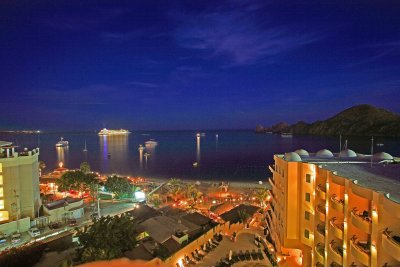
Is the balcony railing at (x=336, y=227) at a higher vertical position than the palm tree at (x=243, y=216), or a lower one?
higher

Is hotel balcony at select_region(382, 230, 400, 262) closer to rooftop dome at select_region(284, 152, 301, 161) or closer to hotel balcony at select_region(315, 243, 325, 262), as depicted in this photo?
hotel balcony at select_region(315, 243, 325, 262)

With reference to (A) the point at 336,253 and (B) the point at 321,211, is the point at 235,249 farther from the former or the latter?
(A) the point at 336,253

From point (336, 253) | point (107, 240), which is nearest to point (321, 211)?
point (336, 253)

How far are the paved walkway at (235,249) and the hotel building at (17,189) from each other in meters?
14.8

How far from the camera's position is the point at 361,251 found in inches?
419

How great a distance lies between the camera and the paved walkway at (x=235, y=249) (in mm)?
16359

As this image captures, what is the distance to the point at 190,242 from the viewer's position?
17.9 metres

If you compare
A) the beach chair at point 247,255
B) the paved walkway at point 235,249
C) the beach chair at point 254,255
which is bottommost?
the paved walkway at point 235,249

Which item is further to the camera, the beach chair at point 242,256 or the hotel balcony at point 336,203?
the beach chair at point 242,256

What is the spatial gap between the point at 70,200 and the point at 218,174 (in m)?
39.8

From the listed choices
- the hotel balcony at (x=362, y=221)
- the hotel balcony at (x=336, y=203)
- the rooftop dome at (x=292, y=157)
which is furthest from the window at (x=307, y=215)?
the hotel balcony at (x=362, y=221)

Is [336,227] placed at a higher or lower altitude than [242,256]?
higher

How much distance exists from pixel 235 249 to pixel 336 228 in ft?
25.1

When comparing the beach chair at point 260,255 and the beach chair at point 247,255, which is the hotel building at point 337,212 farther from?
the beach chair at point 247,255
